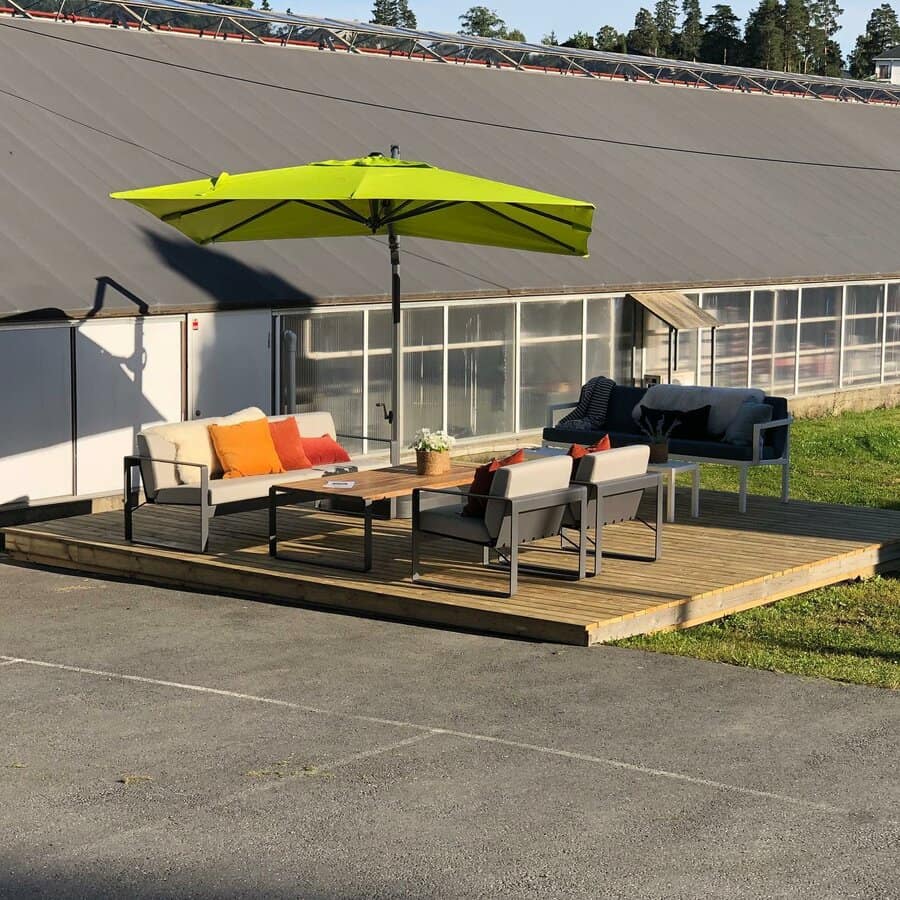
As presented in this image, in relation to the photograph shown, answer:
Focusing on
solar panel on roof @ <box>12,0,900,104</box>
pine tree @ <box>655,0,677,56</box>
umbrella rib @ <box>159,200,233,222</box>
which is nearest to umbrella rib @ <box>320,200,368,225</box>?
umbrella rib @ <box>159,200,233,222</box>

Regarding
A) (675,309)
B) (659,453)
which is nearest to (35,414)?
(659,453)

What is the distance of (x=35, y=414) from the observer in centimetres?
1345

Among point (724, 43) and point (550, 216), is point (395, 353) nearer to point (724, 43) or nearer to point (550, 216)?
point (550, 216)

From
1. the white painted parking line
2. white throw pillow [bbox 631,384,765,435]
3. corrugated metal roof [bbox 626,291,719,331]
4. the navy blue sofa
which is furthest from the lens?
corrugated metal roof [bbox 626,291,719,331]

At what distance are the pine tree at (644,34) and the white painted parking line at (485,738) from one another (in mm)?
105339

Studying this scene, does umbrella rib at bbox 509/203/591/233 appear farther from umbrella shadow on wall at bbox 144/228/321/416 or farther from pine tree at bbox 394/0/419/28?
pine tree at bbox 394/0/419/28

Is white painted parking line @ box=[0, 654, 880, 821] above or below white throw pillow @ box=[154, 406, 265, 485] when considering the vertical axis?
below

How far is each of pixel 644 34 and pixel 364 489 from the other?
4329 inches

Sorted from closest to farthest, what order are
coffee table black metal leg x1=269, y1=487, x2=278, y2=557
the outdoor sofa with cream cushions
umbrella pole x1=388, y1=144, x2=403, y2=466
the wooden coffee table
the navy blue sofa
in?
the wooden coffee table
coffee table black metal leg x1=269, y1=487, x2=278, y2=557
the outdoor sofa with cream cushions
umbrella pole x1=388, y1=144, x2=403, y2=466
the navy blue sofa

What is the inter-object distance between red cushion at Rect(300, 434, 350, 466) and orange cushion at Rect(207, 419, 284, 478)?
67 centimetres

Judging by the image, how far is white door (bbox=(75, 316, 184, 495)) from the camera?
45.4 feet

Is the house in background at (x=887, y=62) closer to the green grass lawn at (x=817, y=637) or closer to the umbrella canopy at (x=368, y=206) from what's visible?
the umbrella canopy at (x=368, y=206)

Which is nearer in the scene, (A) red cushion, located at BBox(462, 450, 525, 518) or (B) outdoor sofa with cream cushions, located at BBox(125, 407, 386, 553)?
(A) red cushion, located at BBox(462, 450, 525, 518)

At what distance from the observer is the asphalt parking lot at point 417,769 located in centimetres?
604
